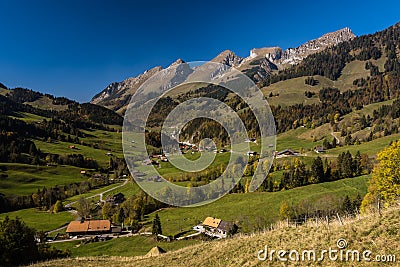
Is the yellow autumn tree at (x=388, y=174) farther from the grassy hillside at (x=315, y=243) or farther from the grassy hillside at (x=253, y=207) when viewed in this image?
the grassy hillside at (x=253, y=207)

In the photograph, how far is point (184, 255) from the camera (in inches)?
854

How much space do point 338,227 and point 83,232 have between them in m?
85.3

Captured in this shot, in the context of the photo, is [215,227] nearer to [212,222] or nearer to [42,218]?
[212,222]

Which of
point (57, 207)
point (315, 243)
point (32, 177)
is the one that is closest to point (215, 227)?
point (315, 243)

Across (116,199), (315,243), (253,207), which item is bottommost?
(116,199)

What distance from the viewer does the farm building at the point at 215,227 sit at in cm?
6856

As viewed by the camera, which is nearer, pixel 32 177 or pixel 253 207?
pixel 253 207

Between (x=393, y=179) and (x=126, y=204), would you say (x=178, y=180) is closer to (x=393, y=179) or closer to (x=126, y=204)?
(x=126, y=204)

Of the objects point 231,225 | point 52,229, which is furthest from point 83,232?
point 231,225

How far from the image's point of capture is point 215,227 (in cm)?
7125

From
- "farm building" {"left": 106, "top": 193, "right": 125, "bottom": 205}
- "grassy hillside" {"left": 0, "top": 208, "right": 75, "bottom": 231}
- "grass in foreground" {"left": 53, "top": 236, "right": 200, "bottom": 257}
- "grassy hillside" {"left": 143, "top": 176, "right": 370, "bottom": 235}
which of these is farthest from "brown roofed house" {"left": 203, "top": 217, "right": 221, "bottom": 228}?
"grassy hillside" {"left": 0, "top": 208, "right": 75, "bottom": 231}

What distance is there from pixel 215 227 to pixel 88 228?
3942 centimetres

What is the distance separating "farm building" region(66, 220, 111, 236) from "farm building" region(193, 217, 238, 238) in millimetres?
29570

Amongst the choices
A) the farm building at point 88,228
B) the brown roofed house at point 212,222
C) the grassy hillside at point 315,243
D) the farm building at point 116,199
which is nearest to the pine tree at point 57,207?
the farm building at point 116,199
